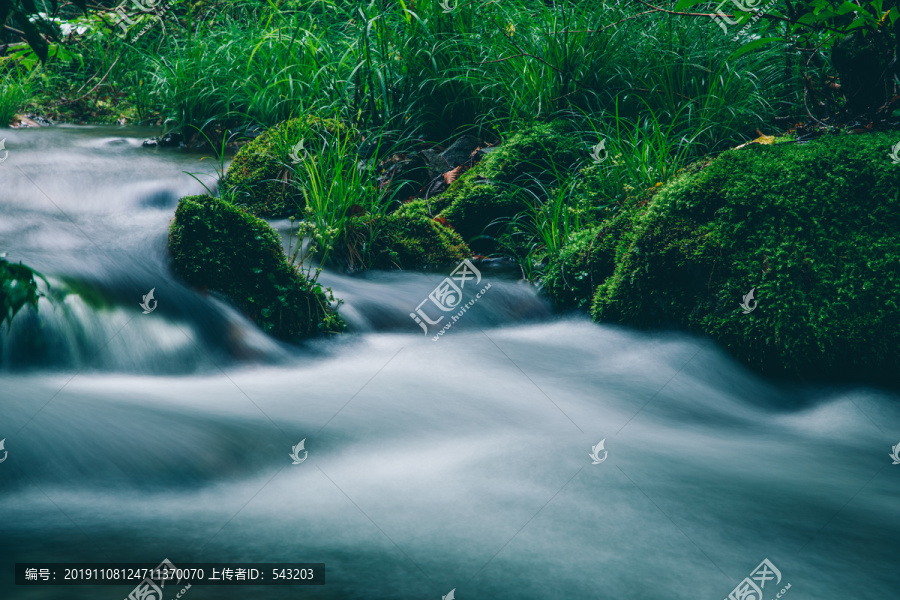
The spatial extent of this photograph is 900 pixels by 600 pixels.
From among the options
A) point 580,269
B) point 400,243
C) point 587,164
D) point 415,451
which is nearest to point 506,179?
point 587,164

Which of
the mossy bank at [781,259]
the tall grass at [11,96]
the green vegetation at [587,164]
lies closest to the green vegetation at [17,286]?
the green vegetation at [587,164]

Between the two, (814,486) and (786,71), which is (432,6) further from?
(814,486)

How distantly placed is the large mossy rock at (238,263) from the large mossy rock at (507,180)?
161 cm

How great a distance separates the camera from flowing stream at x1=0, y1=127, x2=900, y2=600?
1.79 meters

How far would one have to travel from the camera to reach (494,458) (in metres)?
2.41

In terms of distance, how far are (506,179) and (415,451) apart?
2638mm

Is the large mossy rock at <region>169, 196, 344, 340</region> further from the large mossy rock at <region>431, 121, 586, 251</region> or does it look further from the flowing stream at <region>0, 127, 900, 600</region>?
the large mossy rock at <region>431, 121, 586, 251</region>

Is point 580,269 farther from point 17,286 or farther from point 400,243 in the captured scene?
point 17,286

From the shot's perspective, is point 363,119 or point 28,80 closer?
point 363,119

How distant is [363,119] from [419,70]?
0.59m

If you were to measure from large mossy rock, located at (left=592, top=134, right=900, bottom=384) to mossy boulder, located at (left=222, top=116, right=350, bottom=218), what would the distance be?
7.80 ft

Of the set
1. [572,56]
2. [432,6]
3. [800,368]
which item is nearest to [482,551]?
[800,368]

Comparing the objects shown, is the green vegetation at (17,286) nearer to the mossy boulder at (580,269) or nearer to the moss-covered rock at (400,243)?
the moss-covered rock at (400,243)

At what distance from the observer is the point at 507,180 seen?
4.73m
